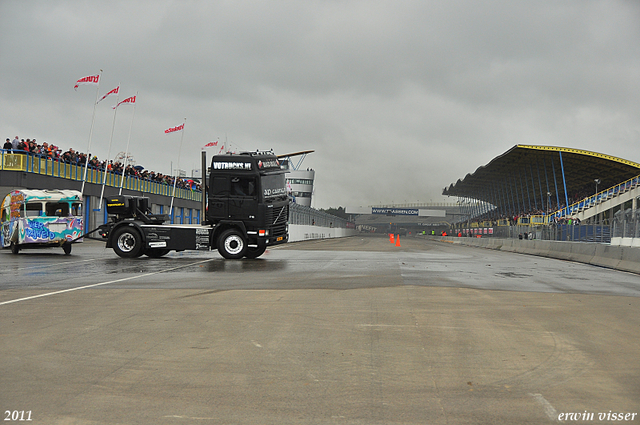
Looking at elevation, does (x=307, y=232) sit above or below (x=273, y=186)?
below

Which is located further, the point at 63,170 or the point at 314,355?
the point at 63,170

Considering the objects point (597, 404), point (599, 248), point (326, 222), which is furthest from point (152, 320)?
point (326, 222)

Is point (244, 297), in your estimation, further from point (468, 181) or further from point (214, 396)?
point (468, 181)

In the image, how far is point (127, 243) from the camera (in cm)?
2127

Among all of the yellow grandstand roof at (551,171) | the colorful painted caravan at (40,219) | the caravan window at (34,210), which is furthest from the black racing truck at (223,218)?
the yellow grandstand roof at (551,171)

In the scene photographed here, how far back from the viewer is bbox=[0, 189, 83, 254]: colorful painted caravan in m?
22.7

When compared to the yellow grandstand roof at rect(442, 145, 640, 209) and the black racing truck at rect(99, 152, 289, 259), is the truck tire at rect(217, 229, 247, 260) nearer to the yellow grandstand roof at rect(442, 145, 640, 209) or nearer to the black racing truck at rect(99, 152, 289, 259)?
the black racing truck at rect(99, 152, 289, 259)

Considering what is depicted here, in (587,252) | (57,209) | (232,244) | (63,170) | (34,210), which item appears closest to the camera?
(232,244)

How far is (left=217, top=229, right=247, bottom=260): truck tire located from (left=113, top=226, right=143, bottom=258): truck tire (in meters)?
2.91

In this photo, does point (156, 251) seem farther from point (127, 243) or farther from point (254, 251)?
point (254, 251)

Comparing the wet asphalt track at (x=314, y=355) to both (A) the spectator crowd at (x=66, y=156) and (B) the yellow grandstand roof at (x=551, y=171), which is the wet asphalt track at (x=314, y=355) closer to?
(A) the spectator crowd at (x=66, y=156)

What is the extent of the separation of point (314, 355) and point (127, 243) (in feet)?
55.2

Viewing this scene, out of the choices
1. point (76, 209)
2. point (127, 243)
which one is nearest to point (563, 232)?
point (127, 243)

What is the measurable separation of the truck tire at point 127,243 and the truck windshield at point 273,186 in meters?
4.79
